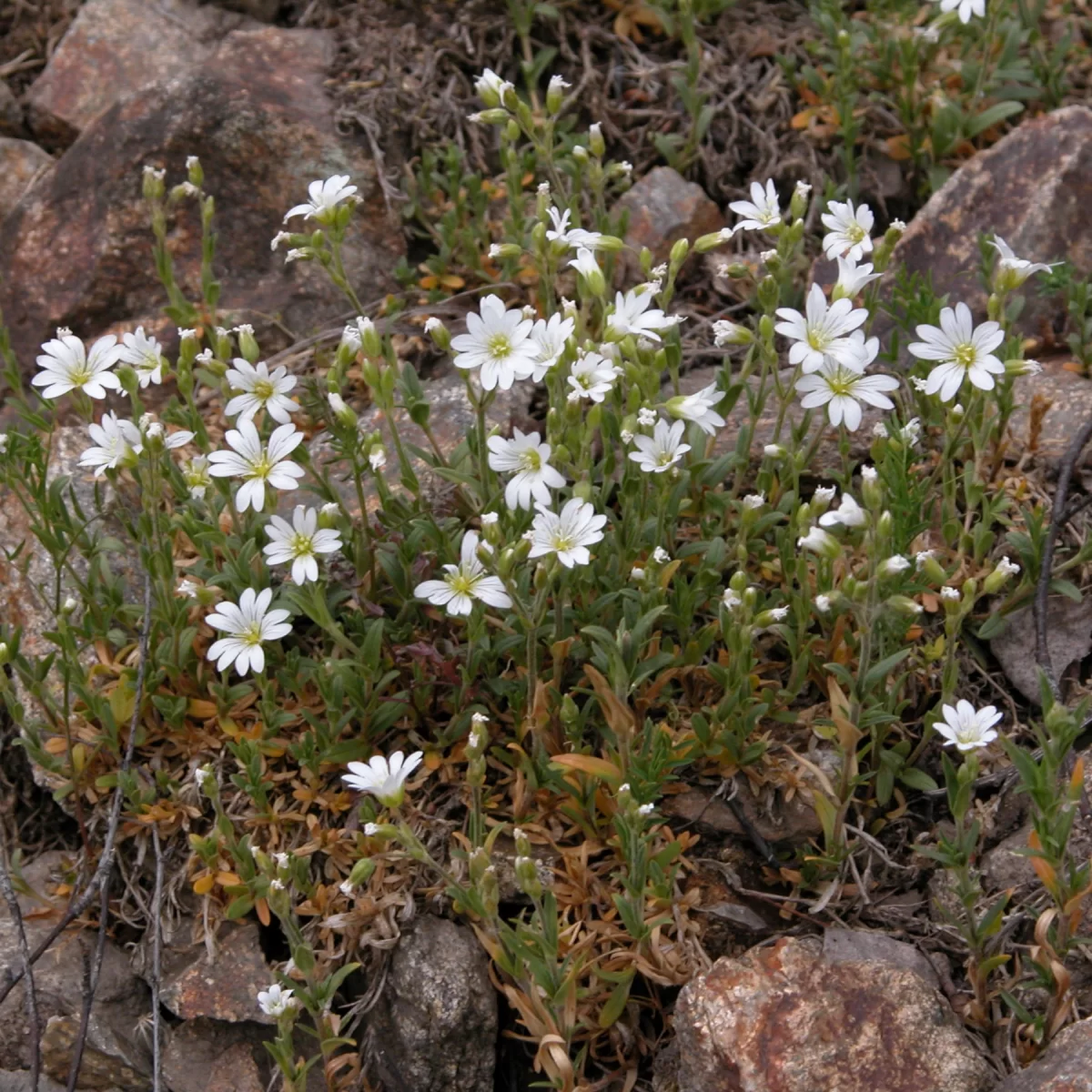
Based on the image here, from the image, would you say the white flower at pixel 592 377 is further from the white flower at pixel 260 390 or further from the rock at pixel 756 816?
the rock at pixel 756 816

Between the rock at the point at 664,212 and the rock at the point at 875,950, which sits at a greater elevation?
the rock at the point at 664,212

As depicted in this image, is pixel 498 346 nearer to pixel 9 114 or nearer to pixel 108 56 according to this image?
pixel 108 56

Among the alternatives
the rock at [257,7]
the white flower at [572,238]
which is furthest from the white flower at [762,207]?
the rock at [257,7]

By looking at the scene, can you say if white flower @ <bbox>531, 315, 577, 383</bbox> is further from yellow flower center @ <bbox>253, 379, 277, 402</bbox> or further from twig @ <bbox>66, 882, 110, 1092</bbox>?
twig @ <bbox>66, 882, 110, 1092</bbox>

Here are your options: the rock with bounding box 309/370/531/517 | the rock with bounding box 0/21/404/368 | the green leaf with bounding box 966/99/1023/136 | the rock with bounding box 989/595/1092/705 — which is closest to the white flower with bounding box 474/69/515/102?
the rock with bounding box 309/370/531/517

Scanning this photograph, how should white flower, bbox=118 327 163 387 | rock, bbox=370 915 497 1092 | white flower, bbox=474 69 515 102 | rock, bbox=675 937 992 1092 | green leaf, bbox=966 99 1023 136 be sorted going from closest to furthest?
rock, bbox=675 937 992 1092 < rock, bbox=370 915 497 1092 < white flower, bbox=118 327 163 387 < white flower, bbox=474 69 515 102 < green leaf, bbox=966 99 1023 136

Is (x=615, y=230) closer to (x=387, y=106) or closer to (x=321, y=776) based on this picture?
(x=387, y=106)
